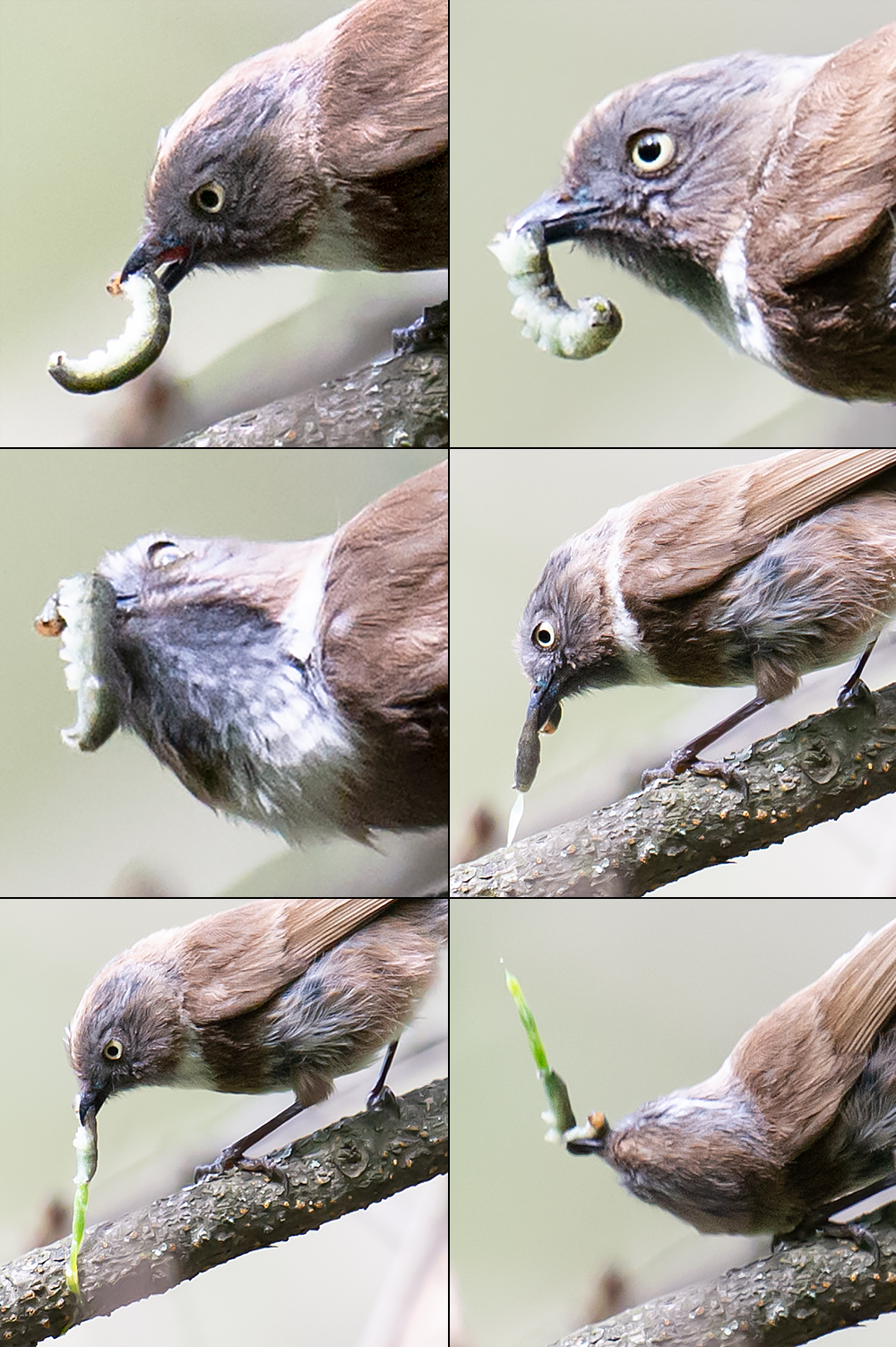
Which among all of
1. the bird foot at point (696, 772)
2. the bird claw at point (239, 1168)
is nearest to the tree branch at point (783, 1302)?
the bird claw at point (239, 1168)

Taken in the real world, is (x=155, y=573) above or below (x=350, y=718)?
above

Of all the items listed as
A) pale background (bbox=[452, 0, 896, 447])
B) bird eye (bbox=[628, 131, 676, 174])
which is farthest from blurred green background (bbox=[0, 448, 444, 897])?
bird eye (bbox=[628, 131, 676, 174])

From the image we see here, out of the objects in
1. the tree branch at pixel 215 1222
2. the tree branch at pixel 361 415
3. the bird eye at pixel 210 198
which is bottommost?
the tree branch at pixel 215 1222

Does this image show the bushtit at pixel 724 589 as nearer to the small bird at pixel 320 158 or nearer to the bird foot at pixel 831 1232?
the small bird at pixel 320 158

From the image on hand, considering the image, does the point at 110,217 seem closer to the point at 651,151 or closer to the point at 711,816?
the point at 651,151

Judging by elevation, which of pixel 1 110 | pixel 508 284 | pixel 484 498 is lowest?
pixel 484 498

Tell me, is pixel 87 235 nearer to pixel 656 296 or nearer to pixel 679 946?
pixel 656 296

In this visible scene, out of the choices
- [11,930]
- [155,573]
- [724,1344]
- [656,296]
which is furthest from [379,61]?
[724,1344]
